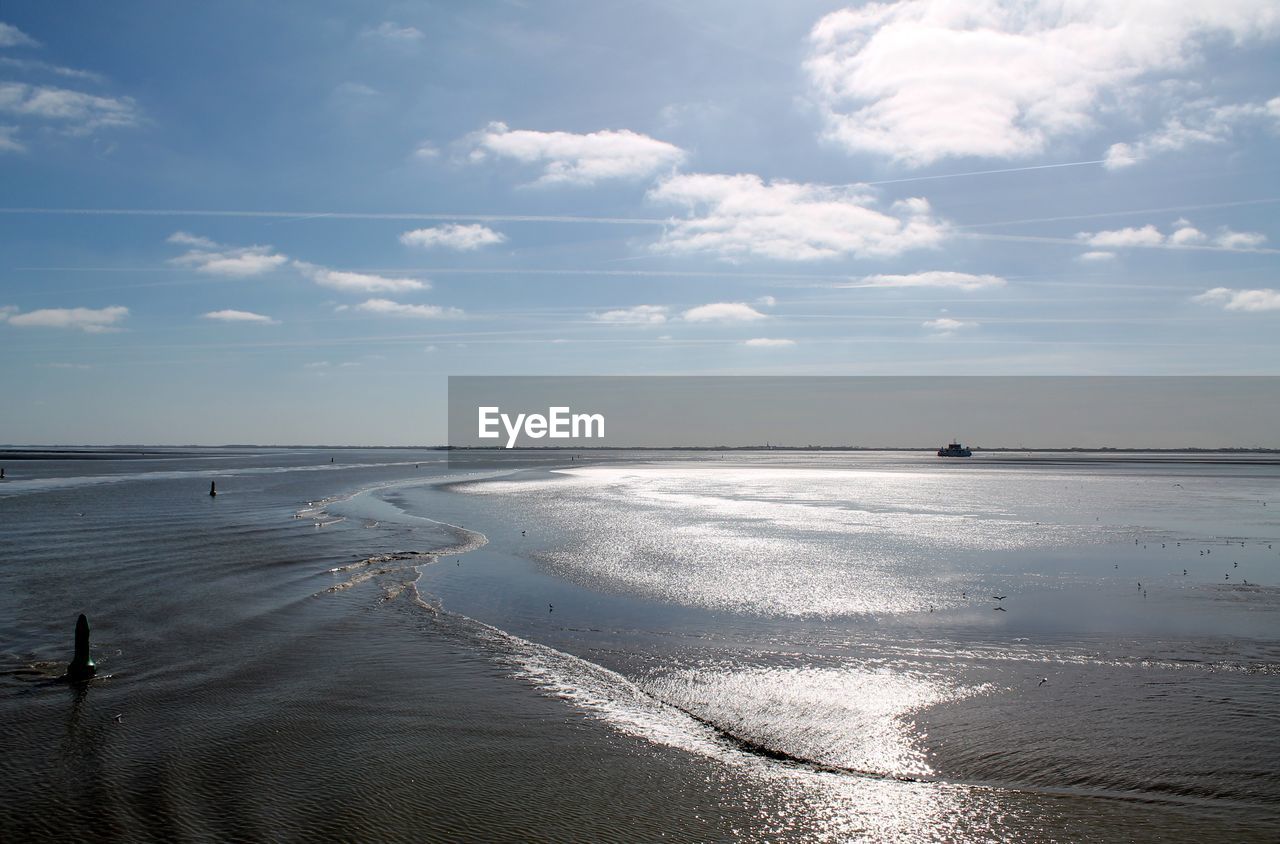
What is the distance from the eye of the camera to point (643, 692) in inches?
489

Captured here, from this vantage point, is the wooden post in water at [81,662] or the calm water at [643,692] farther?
the wooden post in water at [81,662]

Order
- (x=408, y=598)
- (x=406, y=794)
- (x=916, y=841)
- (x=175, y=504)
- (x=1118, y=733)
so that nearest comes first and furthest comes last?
1. (x=916, y=841)
2. (x=406, y=794)
3. (x=1118, y=733)
4. (x=408, y=598)
5. (x=175, y=504)

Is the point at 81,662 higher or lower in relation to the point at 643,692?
higher

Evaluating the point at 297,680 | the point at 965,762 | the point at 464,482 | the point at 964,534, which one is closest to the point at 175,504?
the point at 464,482

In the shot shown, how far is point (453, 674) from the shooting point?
13.4 m

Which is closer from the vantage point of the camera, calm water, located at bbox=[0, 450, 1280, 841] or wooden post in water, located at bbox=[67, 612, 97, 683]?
calm water, located at bbox=[0, 450, 1280, 841]

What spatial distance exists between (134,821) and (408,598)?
11572 millimetres

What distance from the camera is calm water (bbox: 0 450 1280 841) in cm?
845

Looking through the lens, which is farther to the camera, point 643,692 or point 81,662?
point 81,662

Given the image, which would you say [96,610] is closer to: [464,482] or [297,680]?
[297,680]

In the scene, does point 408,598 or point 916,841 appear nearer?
point 916,841

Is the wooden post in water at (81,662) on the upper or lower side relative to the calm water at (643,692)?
upper

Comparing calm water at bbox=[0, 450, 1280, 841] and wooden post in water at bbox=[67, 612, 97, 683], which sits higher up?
wooden post in water at bbox=[67, 612, 97, 683]

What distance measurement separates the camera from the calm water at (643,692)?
8453 mm
